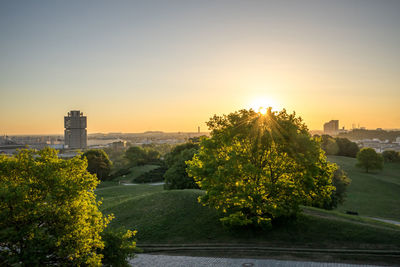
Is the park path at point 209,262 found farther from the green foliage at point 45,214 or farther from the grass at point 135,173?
the grass at point 135,173

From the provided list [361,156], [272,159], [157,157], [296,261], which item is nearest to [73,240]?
[296,261]

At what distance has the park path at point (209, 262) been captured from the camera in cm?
1858

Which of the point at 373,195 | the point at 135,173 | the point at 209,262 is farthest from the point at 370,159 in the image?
the point at 209,262

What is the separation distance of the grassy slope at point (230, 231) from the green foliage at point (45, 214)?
12.0 meters

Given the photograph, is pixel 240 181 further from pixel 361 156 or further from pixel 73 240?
pixel 361 156

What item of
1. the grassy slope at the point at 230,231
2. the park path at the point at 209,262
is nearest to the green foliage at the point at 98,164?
the grassy slope at the point at 230,231

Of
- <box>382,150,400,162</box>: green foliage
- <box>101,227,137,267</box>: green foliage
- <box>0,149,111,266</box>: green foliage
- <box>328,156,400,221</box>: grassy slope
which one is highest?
<box>0,149,111,266</box>: green foliage

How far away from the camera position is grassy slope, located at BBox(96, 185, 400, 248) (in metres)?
22.2

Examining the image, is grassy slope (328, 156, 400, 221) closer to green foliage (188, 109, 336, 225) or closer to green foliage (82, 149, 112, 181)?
green foliage (188, 109, 336, 225)

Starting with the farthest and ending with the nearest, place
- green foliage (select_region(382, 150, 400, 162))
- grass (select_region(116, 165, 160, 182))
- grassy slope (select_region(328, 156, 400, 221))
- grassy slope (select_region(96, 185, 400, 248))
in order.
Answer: green foliage (select_region(382, 150, 400, 162))
grass (select_region(116, 165, 160, 182))
grassy slope (select_region(328, 156, 400, 221))
grassy slope (select_region(96, 185, 400, 248))

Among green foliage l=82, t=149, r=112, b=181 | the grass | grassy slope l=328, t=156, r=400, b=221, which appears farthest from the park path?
the grass

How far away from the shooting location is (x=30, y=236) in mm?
12930

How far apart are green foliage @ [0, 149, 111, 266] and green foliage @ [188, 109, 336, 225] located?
36.5 feet

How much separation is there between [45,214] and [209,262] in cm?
1135
